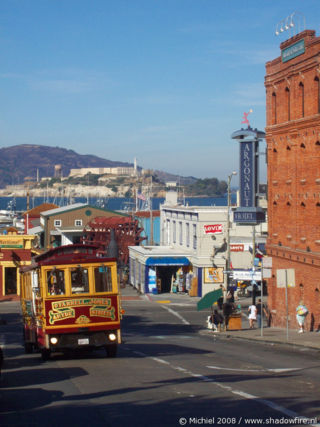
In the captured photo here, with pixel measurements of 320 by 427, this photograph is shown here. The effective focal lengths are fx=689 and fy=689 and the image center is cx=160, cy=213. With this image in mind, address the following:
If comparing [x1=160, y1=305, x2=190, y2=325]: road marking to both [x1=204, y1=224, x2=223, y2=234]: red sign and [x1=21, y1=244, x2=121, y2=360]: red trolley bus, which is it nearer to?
[x1=204, y1=224, x2=223, y2=234]: red sign

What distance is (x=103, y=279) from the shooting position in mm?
18688

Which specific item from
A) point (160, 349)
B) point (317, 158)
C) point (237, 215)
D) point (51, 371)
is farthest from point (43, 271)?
point (237, 215)

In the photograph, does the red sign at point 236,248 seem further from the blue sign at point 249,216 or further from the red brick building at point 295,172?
the red brick building at point 295,172

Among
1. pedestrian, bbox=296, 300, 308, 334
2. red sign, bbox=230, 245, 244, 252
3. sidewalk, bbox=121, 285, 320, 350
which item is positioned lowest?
sidewalk, bbox=121, 285, 320, 350

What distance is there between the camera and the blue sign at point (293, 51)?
1251 inches

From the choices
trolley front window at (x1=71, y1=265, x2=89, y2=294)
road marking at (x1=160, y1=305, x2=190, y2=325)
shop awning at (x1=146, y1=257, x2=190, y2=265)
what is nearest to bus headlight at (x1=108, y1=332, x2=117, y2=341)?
trolley front window at (x1=71, y1=265, x2=89, y2=294)

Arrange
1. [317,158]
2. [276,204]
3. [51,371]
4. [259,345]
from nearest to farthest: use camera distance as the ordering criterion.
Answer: [51,371], [259,345], [317,158], [276,204]

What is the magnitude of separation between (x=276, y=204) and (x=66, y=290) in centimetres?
1976

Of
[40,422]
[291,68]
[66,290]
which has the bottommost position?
[40,422]

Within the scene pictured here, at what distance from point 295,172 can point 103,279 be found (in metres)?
17.0

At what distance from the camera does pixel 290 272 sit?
28094 millimetres

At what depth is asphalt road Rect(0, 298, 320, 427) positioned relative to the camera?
428 inches

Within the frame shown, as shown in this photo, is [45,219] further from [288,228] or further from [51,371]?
[51,371]

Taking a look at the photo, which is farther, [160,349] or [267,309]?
[267,309]
